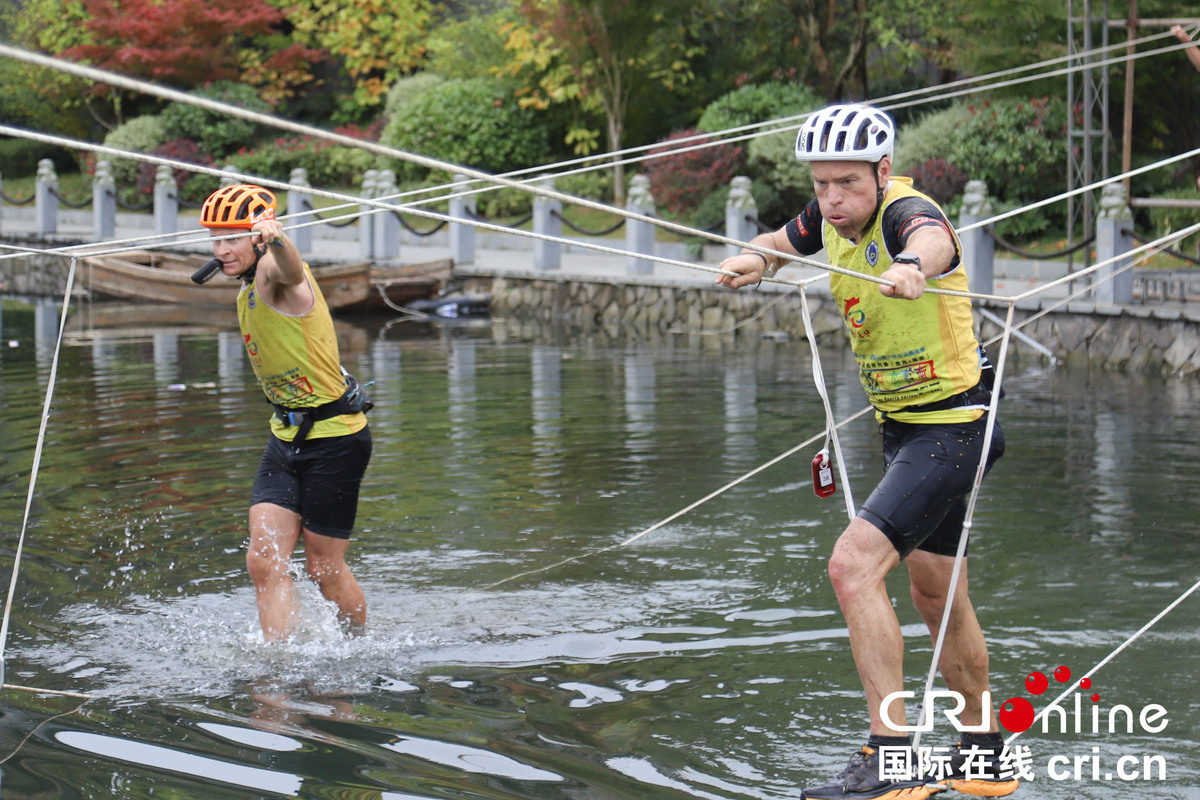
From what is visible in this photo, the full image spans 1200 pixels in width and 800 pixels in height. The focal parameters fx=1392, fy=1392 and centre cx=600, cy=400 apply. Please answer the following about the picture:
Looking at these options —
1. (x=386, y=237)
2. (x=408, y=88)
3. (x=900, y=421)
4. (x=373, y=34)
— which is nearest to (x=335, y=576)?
(x=900, y=421)

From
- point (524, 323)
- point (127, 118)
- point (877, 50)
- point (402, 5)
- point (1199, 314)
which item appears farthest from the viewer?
point (127, 118)

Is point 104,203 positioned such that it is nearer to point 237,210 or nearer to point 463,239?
point 463,239

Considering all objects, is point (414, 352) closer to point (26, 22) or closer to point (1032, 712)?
point (1032, 712)

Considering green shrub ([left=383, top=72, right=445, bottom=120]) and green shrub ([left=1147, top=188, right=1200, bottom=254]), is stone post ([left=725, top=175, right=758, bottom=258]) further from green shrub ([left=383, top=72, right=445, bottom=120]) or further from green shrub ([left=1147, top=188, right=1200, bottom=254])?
green shrub ([left=383, top=72, right=445, bottom=120])

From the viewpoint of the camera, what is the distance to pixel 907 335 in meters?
4.29

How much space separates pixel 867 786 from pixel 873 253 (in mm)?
1589

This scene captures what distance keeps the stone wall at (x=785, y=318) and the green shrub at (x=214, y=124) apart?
12.9 meters

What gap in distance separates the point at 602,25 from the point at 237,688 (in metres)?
21.0

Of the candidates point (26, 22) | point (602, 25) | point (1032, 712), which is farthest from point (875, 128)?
point (26, 22)

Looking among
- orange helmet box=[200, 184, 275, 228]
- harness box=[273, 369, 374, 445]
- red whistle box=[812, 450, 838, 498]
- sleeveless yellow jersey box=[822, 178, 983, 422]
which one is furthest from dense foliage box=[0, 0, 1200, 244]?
sleeveless yellow jersey box=[822, 178, 983, 422]

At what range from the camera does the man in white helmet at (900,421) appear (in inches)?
160

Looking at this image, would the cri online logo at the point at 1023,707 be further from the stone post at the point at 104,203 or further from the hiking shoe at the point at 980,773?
the stone post at the point at 104,203

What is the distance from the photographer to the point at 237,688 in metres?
5.50

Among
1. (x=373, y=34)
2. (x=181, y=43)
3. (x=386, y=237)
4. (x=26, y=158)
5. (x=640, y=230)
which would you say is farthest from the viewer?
(x=26, y=158)
